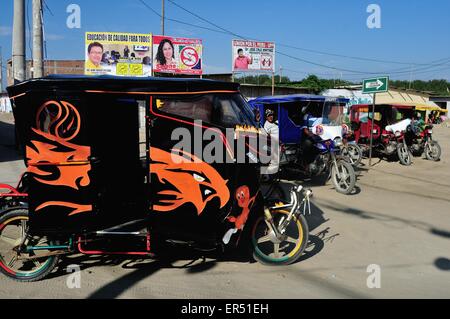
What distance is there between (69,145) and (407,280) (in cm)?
393

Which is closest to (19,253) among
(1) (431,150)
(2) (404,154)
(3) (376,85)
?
(3) (376,85)

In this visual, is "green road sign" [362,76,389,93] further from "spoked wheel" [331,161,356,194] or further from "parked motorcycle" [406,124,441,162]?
"spoked wheel" [331,161,356,194]

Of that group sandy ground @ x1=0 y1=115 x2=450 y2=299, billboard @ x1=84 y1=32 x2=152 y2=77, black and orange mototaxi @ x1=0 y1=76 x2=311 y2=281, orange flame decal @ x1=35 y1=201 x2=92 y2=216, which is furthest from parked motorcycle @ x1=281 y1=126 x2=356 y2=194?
billboard @ x1=84 y1=32 x2=152 y2=77

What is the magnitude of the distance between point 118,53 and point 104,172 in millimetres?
21532

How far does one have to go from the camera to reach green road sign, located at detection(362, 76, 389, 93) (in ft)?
39.0

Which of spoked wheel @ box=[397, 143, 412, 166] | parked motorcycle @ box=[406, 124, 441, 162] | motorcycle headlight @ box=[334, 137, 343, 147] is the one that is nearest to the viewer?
motorcycle headlight @ box=[334, 137, 343, 147]

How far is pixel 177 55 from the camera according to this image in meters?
25.6

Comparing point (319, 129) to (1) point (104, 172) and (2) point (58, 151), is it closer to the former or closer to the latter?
(1) point (104, 172)

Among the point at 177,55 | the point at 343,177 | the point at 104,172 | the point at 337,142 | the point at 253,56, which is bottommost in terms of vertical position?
the point at 343,177

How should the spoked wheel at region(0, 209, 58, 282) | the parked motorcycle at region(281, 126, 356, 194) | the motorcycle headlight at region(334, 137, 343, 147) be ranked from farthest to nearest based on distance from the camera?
1. the motorcycle headlight at region(334, 137, 343, 147)
2. the parked motorcycle at region(281, 126, 356, 194)
3. the spoked wheel at region(0, 209, 58, 282)

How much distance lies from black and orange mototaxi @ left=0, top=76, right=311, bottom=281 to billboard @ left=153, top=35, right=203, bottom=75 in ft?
70.3
